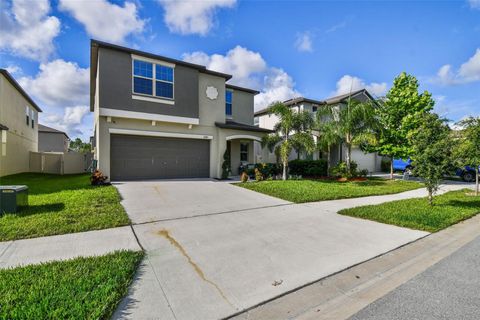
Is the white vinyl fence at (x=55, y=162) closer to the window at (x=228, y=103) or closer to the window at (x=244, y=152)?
the window at (x=228, y=103)

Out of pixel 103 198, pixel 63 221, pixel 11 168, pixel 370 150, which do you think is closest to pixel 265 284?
pixel 63 221

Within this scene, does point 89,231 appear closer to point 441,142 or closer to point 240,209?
point 240,209

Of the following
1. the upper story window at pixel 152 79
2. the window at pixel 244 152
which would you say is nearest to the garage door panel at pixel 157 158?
the upper story window at pixel 152 79

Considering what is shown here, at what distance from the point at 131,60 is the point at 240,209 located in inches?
400

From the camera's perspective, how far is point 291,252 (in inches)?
171

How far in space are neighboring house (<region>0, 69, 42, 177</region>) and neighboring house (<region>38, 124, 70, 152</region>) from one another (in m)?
16.9

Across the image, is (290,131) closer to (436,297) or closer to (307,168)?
(307,168)

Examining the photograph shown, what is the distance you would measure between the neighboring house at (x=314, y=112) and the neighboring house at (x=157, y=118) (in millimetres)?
5092

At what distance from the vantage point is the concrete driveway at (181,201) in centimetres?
686

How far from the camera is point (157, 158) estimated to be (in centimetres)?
1364

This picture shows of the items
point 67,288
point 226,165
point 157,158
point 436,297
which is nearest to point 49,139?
point 157,158

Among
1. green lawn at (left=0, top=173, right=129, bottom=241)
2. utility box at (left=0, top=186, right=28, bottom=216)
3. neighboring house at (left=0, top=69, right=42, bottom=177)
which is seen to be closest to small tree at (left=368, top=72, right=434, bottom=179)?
green lawn at (left=0, top=173, right=129, bottom=241)

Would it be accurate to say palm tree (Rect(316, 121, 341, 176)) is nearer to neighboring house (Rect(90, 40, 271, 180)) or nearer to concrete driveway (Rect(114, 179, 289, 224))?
neighboring house (Rect(90, 40, 271, 180))

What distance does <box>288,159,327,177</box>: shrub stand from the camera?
1745 cm
